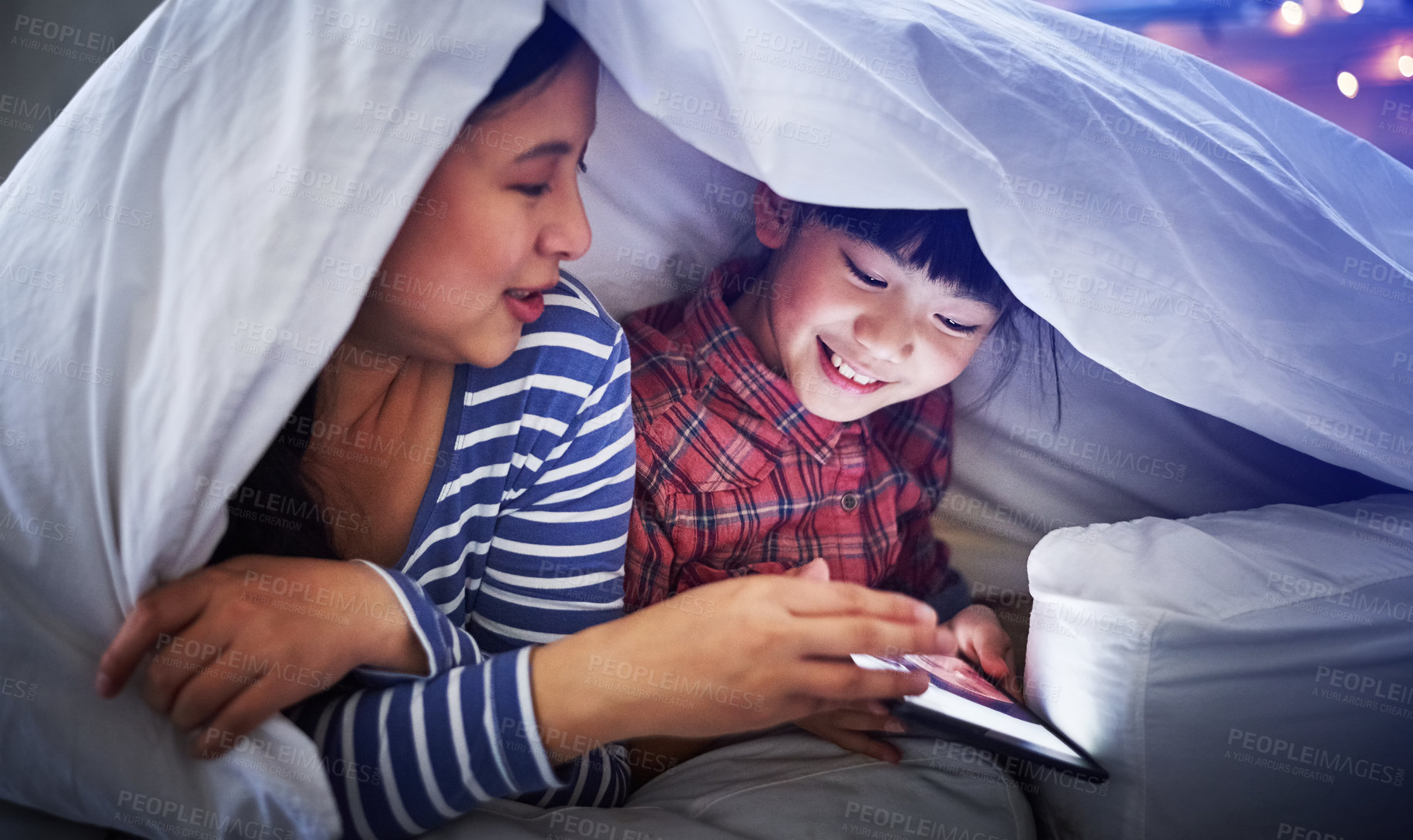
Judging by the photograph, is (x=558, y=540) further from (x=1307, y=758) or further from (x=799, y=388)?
(x=1307, y=758)

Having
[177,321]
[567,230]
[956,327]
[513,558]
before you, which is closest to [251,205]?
[177,321]

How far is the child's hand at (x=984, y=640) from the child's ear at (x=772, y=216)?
1.16ft

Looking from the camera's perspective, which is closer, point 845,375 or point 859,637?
point 859,637

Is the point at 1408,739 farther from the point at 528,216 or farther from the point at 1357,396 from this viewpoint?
the point at 528,216

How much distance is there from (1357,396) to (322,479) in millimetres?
665

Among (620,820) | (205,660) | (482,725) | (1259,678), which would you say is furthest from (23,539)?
(1259,678)

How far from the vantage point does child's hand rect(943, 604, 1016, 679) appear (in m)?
0.68

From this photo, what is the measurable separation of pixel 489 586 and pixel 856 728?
27cm

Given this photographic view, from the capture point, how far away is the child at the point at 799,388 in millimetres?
629

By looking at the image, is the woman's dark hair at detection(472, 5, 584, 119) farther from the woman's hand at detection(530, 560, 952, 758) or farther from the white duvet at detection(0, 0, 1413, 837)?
the woman's hand at detection(530, 560, 952, 758)

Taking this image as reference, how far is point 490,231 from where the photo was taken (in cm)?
47

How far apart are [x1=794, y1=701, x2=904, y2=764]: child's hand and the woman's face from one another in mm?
332

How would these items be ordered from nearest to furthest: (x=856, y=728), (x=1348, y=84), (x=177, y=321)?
(x=177, y=321) → (x=856, y=728) → (x=1348, y=84)

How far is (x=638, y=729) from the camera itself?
1.60 feet
